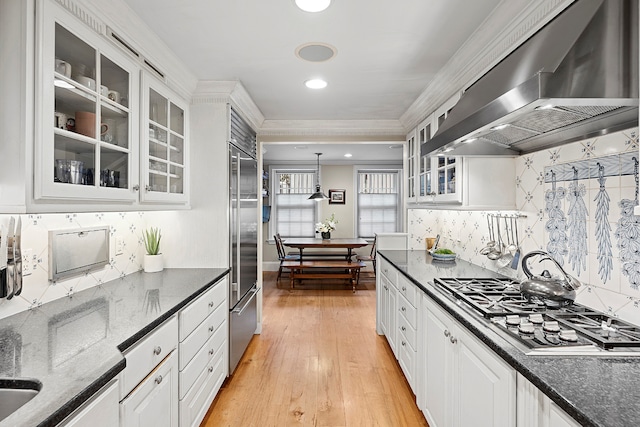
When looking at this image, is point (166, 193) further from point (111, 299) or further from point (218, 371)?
point (218, 371)

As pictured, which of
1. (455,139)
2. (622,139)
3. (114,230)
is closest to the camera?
(622,139)

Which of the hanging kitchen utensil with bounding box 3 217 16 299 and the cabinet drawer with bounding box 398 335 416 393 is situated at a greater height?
the hanging kitchen utensil with bounding box 3 217 16 299

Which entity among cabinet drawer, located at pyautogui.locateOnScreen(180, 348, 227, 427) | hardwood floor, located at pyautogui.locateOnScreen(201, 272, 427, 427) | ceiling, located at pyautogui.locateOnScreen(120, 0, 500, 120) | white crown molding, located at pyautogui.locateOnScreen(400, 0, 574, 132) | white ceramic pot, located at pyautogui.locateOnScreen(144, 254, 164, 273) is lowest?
hardwood floor, located at pyautogui.locateOnScreen(201, 272, 427, 427)

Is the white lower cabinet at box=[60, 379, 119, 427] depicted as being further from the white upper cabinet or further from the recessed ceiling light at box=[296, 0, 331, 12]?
the recessed ceiling light at box=[296, 0, 331, 12]

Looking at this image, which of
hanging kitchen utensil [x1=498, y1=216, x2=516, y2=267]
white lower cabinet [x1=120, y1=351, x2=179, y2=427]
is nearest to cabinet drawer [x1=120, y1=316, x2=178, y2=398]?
white lower cabinet [x1=120, y1=351, x2=179, y2=427]

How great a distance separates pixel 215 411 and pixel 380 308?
6.48ft

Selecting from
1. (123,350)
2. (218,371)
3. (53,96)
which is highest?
(53,96)

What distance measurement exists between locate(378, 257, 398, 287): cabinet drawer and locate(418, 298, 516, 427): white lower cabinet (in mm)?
845

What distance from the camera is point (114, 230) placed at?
7.39 feet

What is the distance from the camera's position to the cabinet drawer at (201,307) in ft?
6.11

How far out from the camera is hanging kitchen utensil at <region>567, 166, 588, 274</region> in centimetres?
167

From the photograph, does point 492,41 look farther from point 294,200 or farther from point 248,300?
point 294,200

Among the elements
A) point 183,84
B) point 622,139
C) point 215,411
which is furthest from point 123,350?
point 622,139

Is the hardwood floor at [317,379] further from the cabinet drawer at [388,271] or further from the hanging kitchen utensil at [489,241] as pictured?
the hanging kitchen utensil at [489,241]
